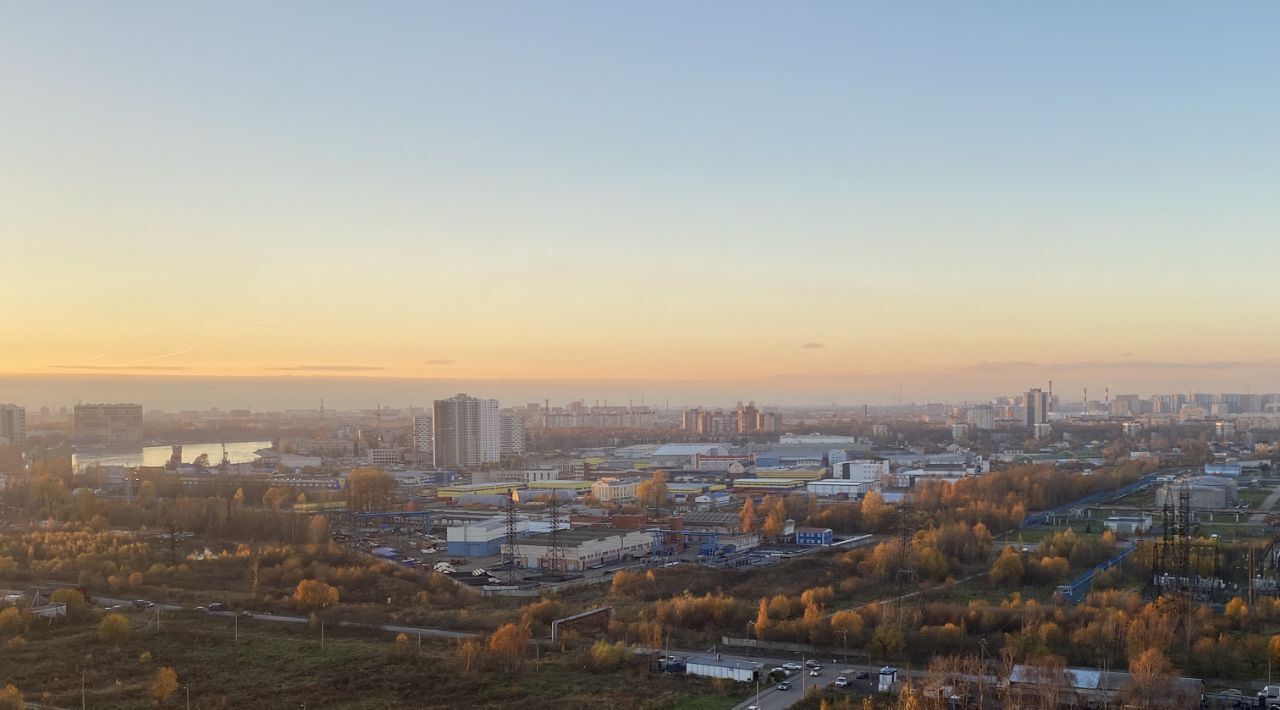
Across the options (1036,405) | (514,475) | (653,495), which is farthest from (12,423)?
(1036,405)

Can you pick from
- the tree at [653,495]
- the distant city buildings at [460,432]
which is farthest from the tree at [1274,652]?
the distant city buildings at [460,432]

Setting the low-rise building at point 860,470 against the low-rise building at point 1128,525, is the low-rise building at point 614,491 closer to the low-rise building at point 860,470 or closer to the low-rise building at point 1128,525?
the low-rise building at point 860,470

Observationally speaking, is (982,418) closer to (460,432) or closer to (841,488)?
(460,432)

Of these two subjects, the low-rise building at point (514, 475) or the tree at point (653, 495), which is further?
the low-rise building at point (514, 475)

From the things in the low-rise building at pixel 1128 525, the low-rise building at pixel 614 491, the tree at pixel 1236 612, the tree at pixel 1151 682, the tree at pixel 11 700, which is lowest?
the low-rise building at pixel 614 491

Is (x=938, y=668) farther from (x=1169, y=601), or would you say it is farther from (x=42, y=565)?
(x=42, y=565)

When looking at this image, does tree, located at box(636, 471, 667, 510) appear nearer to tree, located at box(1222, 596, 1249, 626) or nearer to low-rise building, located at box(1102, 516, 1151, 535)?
low-rise building, located at box(1102, 516, 1151, 535)
